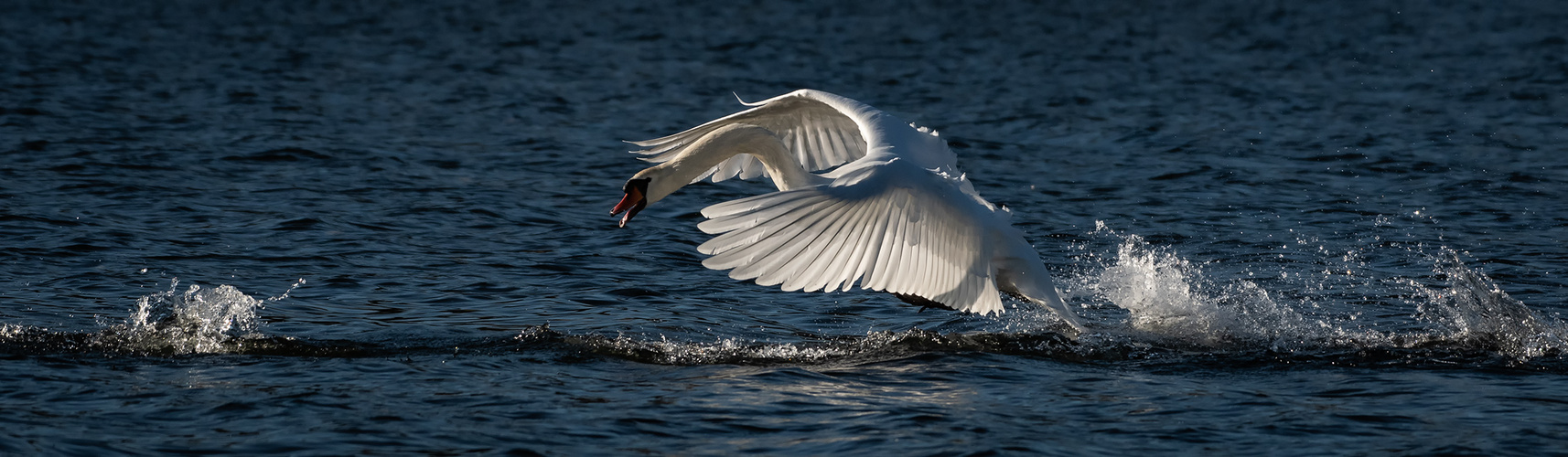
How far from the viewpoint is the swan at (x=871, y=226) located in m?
6.41

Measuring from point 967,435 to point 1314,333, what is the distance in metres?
2.63

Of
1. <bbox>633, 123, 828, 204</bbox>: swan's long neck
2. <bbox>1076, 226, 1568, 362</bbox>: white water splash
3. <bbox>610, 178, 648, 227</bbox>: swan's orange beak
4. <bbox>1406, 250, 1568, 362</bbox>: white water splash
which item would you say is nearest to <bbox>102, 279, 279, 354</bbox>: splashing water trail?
<bbox>610, 178, 648, 227</bbox>: swan's orange beak

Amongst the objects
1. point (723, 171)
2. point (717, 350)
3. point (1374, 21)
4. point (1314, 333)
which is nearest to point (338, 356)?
point (717, 350)

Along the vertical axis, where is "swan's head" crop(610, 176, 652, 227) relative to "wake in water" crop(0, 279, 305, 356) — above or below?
above

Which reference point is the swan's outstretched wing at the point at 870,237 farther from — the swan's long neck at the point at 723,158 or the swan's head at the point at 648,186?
the swan's head at the point at 648,186

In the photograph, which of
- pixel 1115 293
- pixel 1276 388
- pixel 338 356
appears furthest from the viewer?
pixel 1115 293

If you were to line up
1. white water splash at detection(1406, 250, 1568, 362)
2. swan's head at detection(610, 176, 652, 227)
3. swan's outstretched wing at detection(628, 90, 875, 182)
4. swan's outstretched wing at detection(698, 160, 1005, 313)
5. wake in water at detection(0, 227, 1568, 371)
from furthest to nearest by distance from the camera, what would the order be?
swan's outstretched wing at detection(628, 90, 875, 182) → swan's head at detection(610, 176, 652, 227) → white water splash at detection(1406, 250, 1568, 362) → wake in water at detection(0, 227, 1568, 371) → swan's outstretched wing at detection(698, 160, 1005, 313)

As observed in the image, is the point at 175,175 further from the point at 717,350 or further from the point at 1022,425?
the point at 1022,425

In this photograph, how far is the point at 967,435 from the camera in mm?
5992

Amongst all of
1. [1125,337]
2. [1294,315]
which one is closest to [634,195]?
[1125,337]

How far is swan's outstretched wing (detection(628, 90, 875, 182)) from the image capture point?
8.73 metres

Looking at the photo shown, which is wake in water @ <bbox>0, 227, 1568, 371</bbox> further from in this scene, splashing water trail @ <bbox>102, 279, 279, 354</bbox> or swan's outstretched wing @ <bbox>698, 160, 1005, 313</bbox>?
swan's outstretched wing @ <bbox>698, 160, 1005, 313</bbox>

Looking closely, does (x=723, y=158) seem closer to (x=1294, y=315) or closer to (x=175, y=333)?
(x=175, y=333)

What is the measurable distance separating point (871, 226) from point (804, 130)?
262 centimetres
